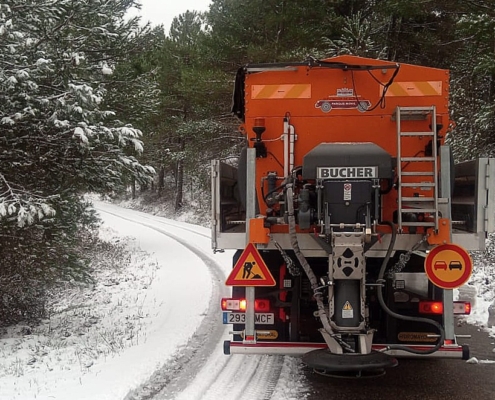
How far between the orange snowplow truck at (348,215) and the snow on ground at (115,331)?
3.28 ft

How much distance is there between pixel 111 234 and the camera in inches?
928

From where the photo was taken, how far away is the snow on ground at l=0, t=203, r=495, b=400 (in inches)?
220

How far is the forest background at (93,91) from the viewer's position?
24.8ft

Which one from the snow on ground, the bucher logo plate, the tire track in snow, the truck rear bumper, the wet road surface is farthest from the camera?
the snow on ground

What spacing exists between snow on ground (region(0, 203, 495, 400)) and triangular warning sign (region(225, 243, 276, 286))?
3.78ft

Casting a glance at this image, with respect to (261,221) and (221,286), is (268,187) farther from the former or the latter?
(221,286)

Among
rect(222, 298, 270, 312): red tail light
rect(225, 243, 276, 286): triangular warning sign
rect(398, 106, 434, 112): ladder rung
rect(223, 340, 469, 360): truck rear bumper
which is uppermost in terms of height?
rect(398, 106, 434, 112): ladder rung

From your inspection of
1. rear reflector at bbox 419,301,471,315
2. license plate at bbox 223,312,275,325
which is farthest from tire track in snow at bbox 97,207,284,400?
rear reflector at bbox 419,301,471,315

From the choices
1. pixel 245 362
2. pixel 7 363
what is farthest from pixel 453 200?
pixel 7 363

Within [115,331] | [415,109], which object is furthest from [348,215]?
[115,331]

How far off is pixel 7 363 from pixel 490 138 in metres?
11.4

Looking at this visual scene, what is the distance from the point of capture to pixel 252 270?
191 inches

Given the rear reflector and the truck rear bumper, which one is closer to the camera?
the truck rear bumper

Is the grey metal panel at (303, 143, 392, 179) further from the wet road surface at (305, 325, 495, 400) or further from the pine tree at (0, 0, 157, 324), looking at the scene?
the pine tree at (0, 0, 157, 324)
